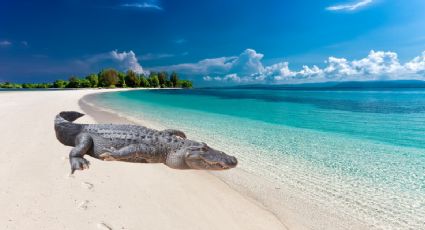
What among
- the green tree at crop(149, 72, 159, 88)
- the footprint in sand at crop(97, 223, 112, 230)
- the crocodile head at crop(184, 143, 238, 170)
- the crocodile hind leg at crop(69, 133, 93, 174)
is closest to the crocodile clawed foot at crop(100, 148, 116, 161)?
the crocodile hind leg at crop(69, 133, 93, 174)

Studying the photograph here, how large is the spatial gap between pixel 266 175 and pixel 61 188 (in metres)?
3.54

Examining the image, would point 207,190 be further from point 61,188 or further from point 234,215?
point 61,188

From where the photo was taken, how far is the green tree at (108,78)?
10119 centimetres

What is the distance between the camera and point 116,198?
11.2 ft

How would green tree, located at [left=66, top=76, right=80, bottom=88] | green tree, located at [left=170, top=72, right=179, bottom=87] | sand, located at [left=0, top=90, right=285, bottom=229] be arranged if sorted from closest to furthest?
sand, located at [left=0, top=90, right=285, bottom=229] → green tree, located at [left=66, top=76, right=80, bottom=88] → green tree, located at [left=170, top=72, right=179, bottom=87]

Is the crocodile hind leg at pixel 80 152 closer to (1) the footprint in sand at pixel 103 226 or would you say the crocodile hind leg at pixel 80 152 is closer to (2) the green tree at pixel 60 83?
(1) the footprint in sand at pixel 103 226

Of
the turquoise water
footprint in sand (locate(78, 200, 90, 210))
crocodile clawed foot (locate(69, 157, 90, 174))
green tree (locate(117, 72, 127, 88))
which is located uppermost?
green tree (locate(117, 72, 127, 88))

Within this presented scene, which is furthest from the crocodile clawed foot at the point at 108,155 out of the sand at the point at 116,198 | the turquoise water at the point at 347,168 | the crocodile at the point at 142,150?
the turquoise water at the point at 347,168

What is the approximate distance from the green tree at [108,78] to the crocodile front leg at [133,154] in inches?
4098

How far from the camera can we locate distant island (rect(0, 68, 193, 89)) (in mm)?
102750

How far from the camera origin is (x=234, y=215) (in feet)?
10.6

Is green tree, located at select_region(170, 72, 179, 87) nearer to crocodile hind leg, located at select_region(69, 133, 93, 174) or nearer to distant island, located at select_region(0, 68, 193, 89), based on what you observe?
distant island, located at select_region(0, 68, 193, 89)

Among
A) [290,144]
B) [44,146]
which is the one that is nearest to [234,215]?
[44,146]

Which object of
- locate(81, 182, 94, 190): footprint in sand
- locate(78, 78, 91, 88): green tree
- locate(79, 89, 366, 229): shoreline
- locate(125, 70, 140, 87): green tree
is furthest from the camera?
locate(125, 70, 140, 87): green tree
